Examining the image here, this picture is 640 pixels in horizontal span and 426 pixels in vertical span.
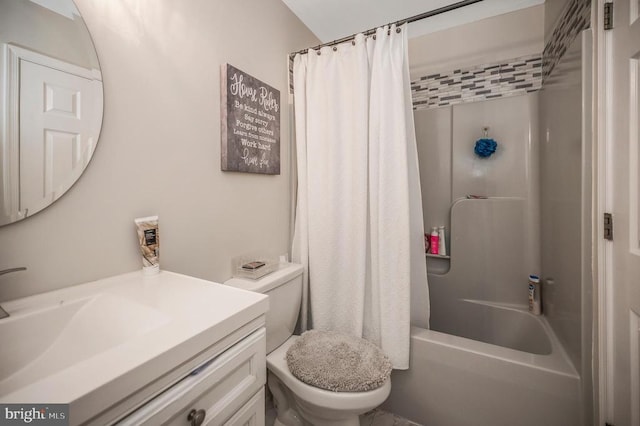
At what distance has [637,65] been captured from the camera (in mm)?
840

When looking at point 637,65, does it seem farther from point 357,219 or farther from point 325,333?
point 325,333

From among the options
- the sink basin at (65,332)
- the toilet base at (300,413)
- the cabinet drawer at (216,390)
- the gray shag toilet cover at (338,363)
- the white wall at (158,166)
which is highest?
the white wall at (158,166)

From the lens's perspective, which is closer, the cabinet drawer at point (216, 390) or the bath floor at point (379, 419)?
the cabinet drawer at point (216, 390)

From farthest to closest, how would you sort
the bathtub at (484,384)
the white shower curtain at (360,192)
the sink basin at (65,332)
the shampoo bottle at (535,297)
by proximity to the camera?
the shampoo bottle at (535,297) → the white shower curtain at (360,192) → the bathtub at (484,384) → the sink basin at (65,332)

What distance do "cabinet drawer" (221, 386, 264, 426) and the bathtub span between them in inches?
33.4

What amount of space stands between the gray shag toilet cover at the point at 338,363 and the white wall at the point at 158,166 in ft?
1.69

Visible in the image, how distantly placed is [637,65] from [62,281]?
6.11ft

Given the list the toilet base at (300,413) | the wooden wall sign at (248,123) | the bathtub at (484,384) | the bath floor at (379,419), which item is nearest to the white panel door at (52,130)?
the wooden wall sign at (248,123)

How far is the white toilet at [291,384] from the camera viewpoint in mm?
963

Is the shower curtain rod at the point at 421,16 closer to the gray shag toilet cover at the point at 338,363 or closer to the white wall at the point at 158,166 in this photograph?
the white wall at the point at 158,166

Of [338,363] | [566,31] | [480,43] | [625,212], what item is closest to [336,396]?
[338,363]

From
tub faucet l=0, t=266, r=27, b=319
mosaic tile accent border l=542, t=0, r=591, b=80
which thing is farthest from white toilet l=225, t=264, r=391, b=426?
mosaic tile accent border l=542, t=0, r=591, b=80

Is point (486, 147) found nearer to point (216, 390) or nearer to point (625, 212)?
point (625, 212)

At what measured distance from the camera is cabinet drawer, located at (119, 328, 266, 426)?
0.48 m
